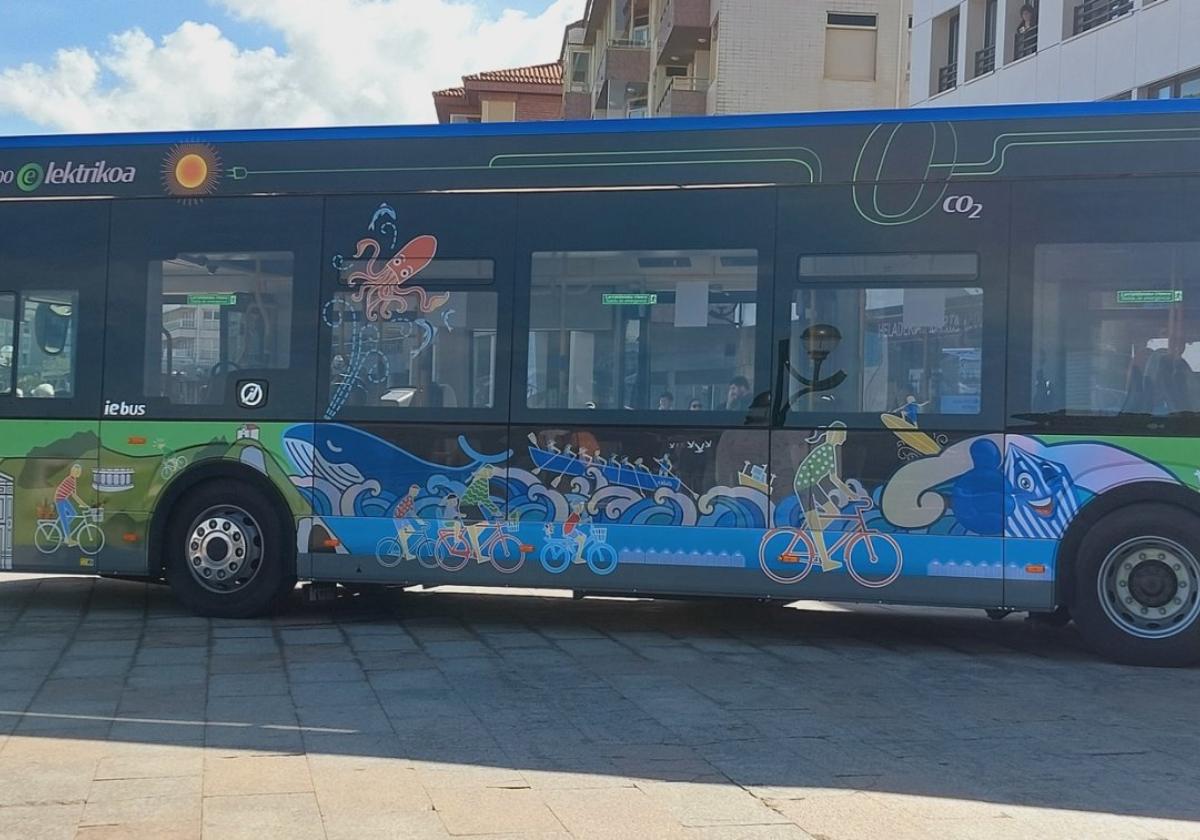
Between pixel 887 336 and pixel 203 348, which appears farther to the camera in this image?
pixel 203 348

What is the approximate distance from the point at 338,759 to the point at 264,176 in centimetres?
522

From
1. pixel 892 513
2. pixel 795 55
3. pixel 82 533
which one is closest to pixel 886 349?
pixel 892 513

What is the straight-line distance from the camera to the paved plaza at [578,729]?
523cm

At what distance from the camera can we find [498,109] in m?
66.8

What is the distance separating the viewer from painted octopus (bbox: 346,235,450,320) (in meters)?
9.47

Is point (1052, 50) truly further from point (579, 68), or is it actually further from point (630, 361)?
point (579, 68)

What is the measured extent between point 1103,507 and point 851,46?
86.7ft

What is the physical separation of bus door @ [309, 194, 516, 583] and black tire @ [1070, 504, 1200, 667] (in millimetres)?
3797

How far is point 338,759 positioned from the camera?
19.9 feet

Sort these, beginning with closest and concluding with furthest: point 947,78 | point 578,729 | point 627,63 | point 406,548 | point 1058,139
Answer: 1. point 578,729
2. point 1058,139
3. point 406,548
4. point 947,78
5. point 627,63

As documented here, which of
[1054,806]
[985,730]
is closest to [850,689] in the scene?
[985,730]

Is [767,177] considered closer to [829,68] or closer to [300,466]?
[300,466]

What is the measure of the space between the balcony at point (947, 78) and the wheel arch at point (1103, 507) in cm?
1890

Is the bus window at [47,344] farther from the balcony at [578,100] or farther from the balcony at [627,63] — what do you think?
the balcony at [578,100]
